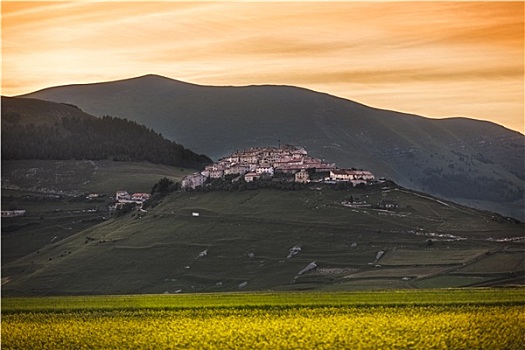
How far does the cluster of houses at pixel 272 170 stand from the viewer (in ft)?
463

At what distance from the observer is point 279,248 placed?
116062mm

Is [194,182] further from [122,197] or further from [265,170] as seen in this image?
[122,197]

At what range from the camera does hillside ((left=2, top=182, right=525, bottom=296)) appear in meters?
101

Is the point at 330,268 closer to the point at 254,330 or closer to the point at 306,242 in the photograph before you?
the point at 306,242

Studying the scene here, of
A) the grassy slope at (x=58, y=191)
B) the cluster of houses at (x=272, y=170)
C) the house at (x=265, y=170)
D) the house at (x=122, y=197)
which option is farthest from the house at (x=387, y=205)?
the house at (x=122, y=197)

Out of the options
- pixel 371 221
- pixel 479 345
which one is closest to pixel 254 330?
pixel 479 345

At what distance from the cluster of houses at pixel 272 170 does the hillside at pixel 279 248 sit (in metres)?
5.06

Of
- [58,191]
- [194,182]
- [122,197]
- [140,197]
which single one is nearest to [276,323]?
[194,182]

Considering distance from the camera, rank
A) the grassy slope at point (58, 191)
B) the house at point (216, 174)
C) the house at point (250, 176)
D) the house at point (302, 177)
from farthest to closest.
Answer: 1. the house at point (216, 174)
2. the grassy slope at point (58, 191)
3. the house at point (250, 176)
4. the house at point (302, 177)

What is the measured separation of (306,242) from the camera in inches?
4633

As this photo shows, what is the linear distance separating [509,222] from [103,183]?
79.3 m

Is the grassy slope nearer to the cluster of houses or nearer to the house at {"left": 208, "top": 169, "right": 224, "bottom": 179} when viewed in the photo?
the cluster of houses

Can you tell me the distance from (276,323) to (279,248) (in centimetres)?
8490

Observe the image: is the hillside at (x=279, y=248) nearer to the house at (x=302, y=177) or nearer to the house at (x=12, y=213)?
the house at (x=302, y=177)
